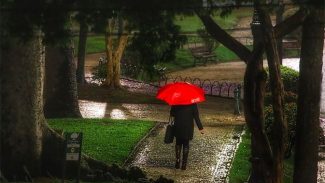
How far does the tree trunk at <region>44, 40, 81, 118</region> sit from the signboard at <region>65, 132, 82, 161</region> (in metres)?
8.74

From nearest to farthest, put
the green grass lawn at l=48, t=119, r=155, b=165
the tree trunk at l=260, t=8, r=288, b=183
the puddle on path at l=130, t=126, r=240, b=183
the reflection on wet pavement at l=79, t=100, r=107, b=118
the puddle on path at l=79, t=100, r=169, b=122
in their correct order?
the tree trunk at l=260, t=8, r=288, b=183
the puddle on path at l=130, t=126, r=240, b=183
the green grass lawn at l=48, t=119, r=155, b=165
the puddle on path at l=79, t=100, r=169, b=122
the reflection on wet pavement at l=79, t=100, r=107, b=118

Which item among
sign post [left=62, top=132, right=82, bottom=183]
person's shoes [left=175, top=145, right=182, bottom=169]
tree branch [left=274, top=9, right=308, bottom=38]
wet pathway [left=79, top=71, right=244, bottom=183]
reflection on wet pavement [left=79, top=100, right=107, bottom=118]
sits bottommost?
reflection on wet pavement [left=79, top=100, right=107, bottom=118]

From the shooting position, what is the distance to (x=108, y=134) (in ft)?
53.2

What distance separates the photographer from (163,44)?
30.0ft

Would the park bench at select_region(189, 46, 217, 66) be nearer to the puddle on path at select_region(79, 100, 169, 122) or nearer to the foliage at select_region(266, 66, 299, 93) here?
the puddle on path at select_region(79, 100, 169, 122)

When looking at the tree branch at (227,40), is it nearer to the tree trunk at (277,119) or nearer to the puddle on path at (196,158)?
the tree trunk at (277,119)

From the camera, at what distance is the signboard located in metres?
10.0

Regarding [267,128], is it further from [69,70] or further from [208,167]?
[69,70]

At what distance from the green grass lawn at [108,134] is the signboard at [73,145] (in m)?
3.35

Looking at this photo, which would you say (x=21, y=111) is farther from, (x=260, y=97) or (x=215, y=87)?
(x=215, y=87)

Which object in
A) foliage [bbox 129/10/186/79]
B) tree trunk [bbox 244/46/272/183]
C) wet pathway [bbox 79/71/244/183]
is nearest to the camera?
foliage [bbox 129/10/186/79]

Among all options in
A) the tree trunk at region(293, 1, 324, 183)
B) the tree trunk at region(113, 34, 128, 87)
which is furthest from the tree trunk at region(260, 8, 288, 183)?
the tree trunk at region(113, 34, 128, 87)

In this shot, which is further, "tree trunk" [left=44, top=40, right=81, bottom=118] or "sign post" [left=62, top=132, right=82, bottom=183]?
"tree trunk" [left=44, top=40, right=81, bottom=118]

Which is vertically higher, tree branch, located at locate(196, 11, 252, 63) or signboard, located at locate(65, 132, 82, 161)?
tree branch, located at locate(196, 11, 252, 63)
